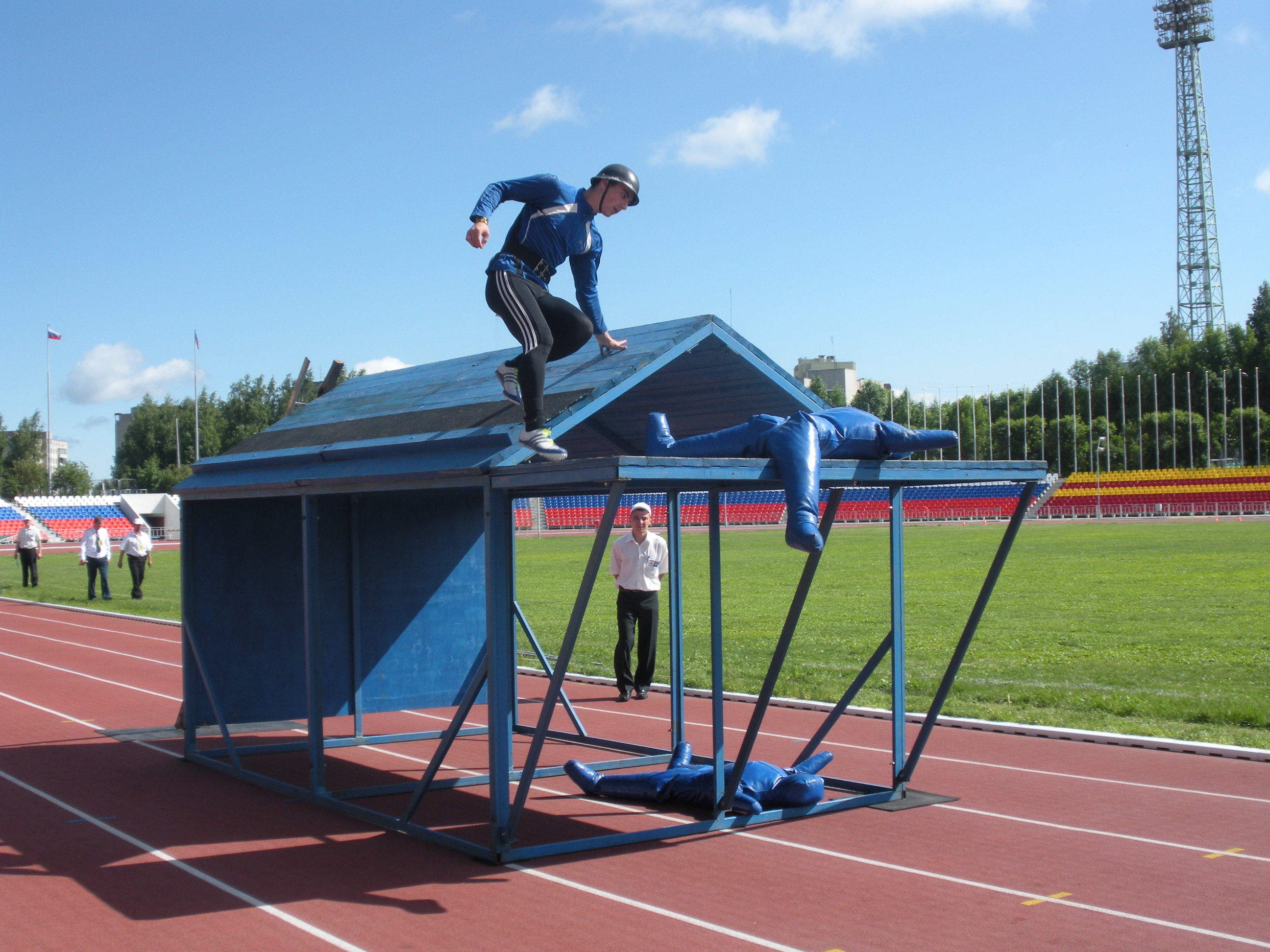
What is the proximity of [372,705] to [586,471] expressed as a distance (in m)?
5.34

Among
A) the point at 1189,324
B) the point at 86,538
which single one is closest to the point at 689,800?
the point at 86,538

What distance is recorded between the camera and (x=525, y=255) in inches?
285

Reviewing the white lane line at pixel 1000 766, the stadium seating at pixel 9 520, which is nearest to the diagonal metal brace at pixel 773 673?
the white lane line at pixel 1000 766

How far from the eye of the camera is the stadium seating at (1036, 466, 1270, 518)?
64375 millimetres

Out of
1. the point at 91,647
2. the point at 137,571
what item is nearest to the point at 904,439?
the point at 91,647

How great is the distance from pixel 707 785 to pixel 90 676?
10.6 meters

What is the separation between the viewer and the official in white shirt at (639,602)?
12867 mm

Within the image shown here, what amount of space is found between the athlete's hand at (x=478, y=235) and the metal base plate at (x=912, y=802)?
14.7 ft

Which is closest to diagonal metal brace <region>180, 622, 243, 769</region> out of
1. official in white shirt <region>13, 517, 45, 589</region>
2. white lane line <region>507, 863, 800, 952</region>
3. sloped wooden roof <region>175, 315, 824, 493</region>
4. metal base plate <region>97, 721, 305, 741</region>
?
metal base plate <region>97, 721, 305, 741</region>

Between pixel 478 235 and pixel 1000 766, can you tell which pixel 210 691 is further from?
pixel 1000 766

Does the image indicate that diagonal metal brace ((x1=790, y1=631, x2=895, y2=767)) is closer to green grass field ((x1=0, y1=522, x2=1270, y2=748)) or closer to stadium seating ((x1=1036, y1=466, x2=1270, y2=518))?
green grass field ((x1=0, y1=522, x2=1270, y2=748))

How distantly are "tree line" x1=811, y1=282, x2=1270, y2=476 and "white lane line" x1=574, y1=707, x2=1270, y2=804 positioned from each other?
231ft

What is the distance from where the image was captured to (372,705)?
34.6 feet

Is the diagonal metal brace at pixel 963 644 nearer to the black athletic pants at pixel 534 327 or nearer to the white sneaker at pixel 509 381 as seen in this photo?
the black athletic pants at pixel 534 327
